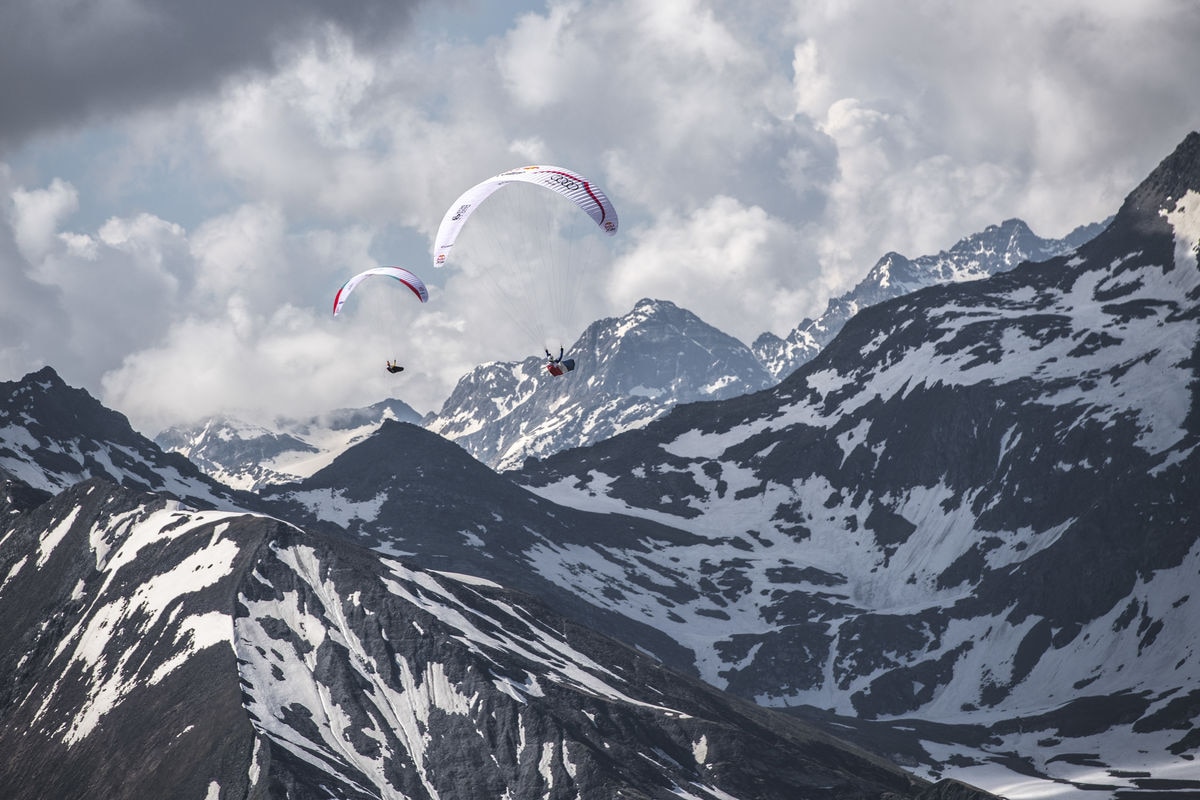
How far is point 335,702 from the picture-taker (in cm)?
16550

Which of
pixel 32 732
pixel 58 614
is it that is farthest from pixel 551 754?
pixel 58 614

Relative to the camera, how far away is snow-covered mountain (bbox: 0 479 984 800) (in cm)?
15600

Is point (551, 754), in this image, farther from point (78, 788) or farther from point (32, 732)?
point (32, 732)

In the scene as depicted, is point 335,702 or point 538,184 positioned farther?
point 335,702

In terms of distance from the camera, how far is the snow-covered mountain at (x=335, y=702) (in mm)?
156000

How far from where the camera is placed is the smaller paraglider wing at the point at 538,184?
406 feet

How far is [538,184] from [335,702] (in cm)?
7013

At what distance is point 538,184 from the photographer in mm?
123938

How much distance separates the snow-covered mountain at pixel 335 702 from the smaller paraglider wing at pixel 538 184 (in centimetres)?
5494

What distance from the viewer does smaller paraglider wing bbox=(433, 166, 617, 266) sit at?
123688 millimetres

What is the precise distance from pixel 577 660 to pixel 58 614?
68.2 meters

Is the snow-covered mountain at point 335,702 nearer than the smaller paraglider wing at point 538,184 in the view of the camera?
No

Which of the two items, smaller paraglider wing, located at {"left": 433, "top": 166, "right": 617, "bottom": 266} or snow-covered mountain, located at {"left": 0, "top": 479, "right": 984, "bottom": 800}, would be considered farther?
snow-covered mountain, located at {"left": 0, "top": 479, "right": 984, "bottom": 800}

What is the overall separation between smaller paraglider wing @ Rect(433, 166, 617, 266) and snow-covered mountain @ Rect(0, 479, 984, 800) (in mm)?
54944
